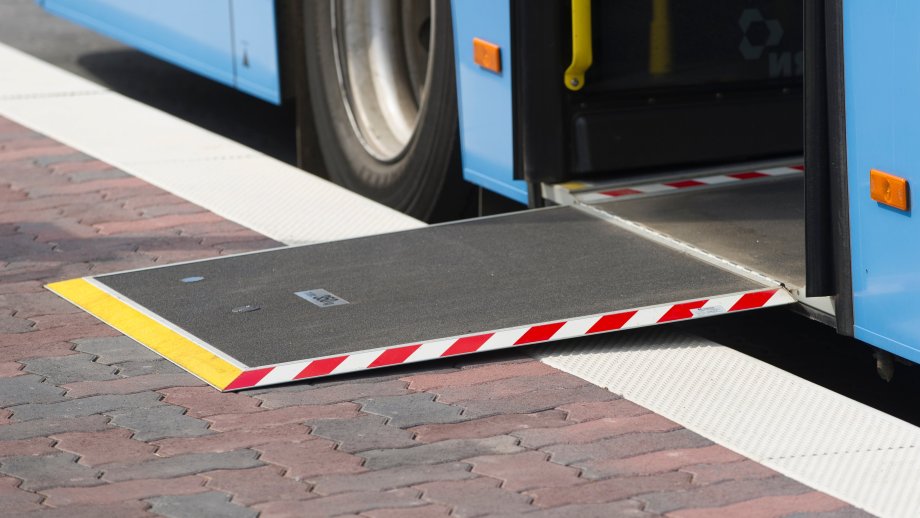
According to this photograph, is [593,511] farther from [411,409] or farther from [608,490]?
[411,409]

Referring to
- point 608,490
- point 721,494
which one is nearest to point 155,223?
point 608,490

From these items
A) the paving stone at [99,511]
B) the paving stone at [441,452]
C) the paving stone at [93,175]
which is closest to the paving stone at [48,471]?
the paving stone at [99,511]

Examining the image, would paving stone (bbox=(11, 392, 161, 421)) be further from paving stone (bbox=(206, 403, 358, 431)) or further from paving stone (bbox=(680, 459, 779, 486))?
paving stone (bbox=(680, 459, 779, 486))

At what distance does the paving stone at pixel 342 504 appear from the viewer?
3.58m

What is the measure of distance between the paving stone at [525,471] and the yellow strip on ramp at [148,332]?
34.8 inches

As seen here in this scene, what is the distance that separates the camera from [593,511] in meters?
3.56

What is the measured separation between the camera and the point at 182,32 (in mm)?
8016

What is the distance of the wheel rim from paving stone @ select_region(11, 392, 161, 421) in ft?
8.89

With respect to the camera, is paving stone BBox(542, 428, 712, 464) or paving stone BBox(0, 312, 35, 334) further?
paving stone BBox(0, 312, 35, 334)

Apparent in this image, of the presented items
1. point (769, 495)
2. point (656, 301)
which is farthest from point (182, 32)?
point (769, 495)

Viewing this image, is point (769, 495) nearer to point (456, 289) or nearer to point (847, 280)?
point (847, 280)

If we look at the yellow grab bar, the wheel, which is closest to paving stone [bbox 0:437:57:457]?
the yellow grab bar

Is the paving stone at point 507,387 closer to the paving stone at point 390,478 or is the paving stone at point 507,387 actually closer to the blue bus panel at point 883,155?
the paving stone at point 390,478

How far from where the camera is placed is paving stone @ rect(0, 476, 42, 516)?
142 inches
